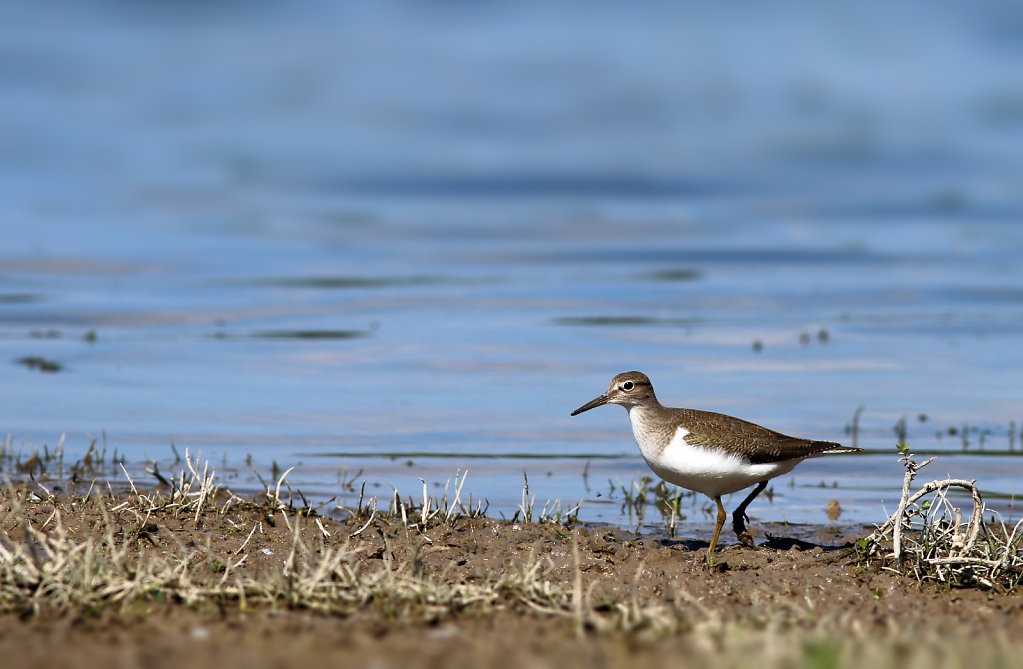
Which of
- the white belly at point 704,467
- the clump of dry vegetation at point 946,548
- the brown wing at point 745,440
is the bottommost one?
the clump of dry vegetation at point 946,548

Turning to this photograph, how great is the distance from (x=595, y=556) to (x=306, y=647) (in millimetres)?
2817

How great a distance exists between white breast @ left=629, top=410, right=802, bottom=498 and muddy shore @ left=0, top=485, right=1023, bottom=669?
42cm

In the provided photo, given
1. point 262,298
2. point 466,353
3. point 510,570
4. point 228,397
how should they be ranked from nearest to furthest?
point 510,570, point 228,397, point 466,353, point 262,298

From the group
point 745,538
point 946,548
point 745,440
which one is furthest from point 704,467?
point 946,548

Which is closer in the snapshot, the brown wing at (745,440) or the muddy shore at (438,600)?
the muddy shore at (438,600)

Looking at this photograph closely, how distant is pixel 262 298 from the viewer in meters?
20.6

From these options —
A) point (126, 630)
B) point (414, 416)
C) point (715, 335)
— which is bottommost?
point (126, 630)

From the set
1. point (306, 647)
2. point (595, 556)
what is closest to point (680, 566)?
point (595, 556)

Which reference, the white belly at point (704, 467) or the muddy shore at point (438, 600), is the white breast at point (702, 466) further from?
the muddy shore at point (438, 600)

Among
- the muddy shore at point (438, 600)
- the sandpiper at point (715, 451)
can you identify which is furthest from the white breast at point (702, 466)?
the muddy shore at point (438, 600)

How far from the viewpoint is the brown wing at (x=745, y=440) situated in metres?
8.00

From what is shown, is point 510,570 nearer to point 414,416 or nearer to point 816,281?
point 414,416

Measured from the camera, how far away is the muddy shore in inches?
191

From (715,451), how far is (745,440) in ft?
0.80
